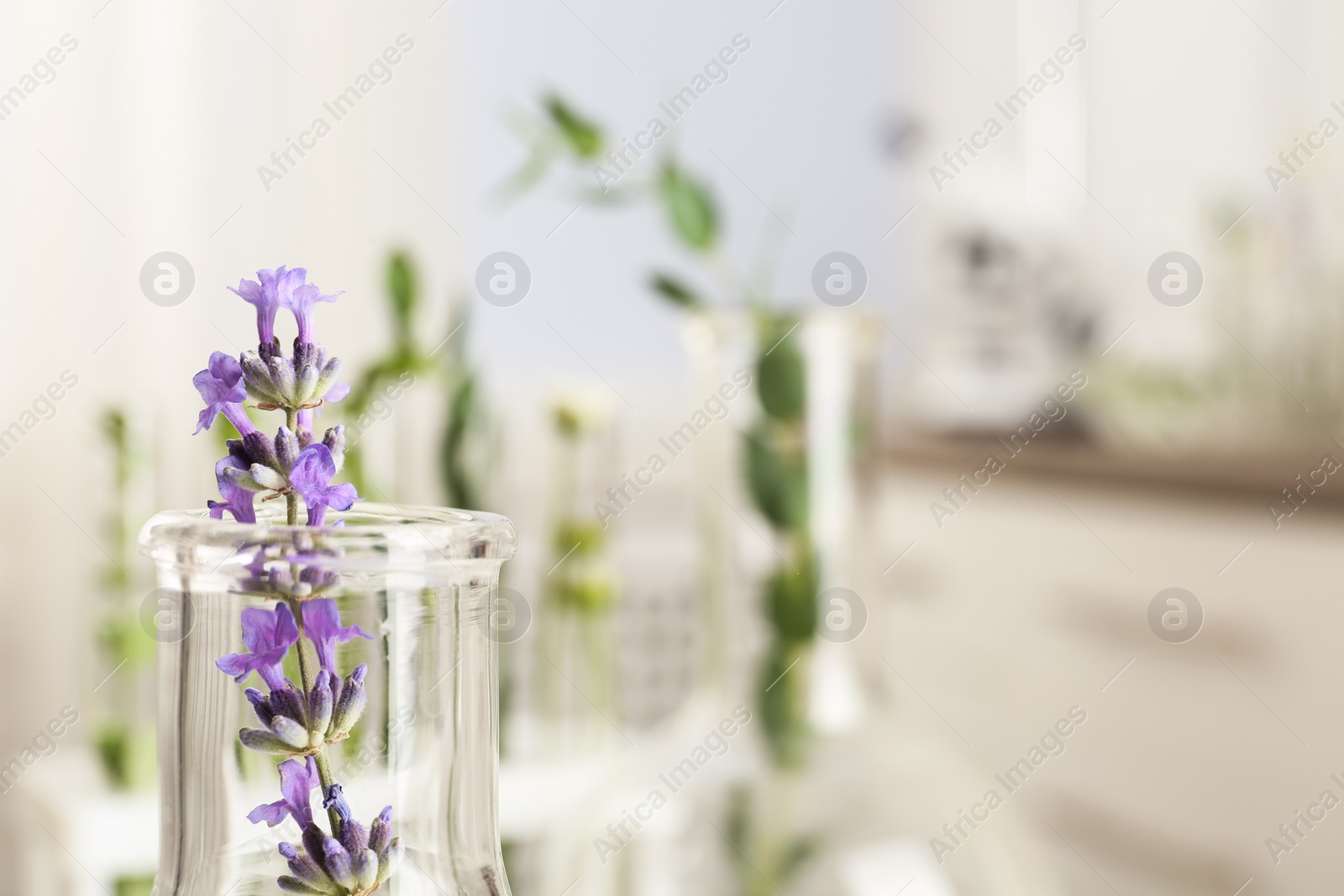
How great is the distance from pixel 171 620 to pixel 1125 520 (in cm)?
138

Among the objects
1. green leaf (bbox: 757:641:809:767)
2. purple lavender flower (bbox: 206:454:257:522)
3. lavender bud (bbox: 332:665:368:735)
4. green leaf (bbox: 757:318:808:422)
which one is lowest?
green leaf (bbox: 757:641:809:767)

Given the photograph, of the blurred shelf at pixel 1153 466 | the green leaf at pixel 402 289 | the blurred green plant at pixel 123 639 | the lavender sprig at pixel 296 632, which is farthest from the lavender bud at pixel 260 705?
the blurred shelf at pixel 1153 466

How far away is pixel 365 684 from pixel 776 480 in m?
0.29

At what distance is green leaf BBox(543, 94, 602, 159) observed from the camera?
62cm

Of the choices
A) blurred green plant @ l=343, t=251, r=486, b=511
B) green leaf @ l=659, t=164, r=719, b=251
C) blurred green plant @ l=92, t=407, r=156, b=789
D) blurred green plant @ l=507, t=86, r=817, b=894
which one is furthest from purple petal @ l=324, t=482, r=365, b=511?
blurred green plant @ l=92, t=407, r=156, b=789

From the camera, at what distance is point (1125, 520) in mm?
1427

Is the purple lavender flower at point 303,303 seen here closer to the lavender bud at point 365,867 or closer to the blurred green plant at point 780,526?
the lavender bud at point 365,867

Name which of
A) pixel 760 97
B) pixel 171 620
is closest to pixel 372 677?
pixel 171 620

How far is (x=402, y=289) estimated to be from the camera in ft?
2.43

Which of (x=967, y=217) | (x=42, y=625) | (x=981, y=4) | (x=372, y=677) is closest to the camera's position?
(x=372, y=677)

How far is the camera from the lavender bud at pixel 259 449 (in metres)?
0.21

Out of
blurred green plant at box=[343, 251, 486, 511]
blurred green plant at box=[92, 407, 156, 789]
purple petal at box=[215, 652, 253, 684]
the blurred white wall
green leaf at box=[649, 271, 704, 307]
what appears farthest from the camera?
the blurred white wall

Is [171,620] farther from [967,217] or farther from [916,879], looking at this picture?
[967,217]

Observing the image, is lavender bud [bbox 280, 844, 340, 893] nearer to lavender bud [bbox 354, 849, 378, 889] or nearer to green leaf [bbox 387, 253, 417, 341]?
lavender bud [bbox 354, 849, 378, 889]
